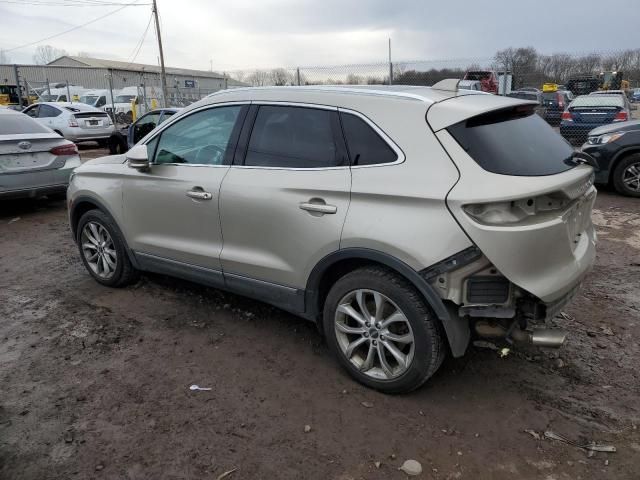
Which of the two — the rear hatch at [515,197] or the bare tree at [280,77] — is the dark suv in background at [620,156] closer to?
the rear hatch at [515,197]

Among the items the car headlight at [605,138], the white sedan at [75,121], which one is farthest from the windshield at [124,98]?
the car headlight at [605,138]

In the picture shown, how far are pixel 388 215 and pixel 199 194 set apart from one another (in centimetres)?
155

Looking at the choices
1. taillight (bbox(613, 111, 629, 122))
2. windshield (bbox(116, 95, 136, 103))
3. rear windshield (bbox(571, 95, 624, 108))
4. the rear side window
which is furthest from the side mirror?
windshield (bbox(116, 95, 136, 103))

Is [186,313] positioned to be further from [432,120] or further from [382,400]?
[432,120]

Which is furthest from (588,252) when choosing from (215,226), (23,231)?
(23,231)

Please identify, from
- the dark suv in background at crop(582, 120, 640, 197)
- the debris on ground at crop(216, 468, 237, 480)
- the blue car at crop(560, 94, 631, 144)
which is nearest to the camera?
the debris on ground at crop(216, 468, 237, 480)

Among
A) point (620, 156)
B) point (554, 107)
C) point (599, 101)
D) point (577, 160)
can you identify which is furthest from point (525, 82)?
point (577, 160)

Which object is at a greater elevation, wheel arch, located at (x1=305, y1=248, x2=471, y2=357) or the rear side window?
the rear side window

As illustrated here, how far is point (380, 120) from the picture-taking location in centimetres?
300

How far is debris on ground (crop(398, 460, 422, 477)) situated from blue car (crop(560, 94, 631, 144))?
12.2m

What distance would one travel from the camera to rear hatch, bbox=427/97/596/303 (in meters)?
2.57

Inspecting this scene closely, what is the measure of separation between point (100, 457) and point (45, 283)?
3.01 m

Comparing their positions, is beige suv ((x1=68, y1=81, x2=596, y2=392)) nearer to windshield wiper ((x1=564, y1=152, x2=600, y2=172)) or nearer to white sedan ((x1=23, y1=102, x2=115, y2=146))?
windshield wiper ((x1=564, y1=152, x2=600, y2=172))

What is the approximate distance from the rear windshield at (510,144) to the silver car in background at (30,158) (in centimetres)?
663
